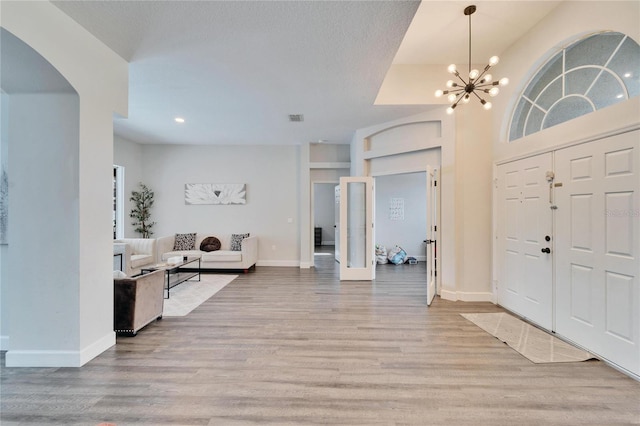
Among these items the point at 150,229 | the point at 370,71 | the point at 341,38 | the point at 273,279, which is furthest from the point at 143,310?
the point at 150,229

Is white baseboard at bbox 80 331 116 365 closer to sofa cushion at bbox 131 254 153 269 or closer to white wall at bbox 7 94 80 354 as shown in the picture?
white wall at bbox 7 94 80 354

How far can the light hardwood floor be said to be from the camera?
1797mm

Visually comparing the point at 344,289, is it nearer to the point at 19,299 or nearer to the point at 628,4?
the point at 19,299

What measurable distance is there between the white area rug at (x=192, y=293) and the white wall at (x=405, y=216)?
4291 millimetres

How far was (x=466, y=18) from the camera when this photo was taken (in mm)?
3215

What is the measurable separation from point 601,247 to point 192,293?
204 inches

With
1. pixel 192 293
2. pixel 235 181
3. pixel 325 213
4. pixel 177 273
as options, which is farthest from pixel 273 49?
pixel 325 213

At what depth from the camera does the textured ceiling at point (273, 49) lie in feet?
7.52

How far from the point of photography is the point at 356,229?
5.68 m

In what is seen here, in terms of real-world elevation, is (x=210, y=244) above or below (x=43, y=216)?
below

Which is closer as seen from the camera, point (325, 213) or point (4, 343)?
point (4, 343)

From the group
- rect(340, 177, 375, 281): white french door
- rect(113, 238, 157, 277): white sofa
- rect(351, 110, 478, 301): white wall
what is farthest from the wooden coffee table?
rect(351, 110, 478, 301): white wall

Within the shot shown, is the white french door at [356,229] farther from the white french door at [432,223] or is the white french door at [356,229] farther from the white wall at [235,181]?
the white wall at [235,181]

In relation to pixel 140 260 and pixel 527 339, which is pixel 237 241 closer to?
pixel 140 260
